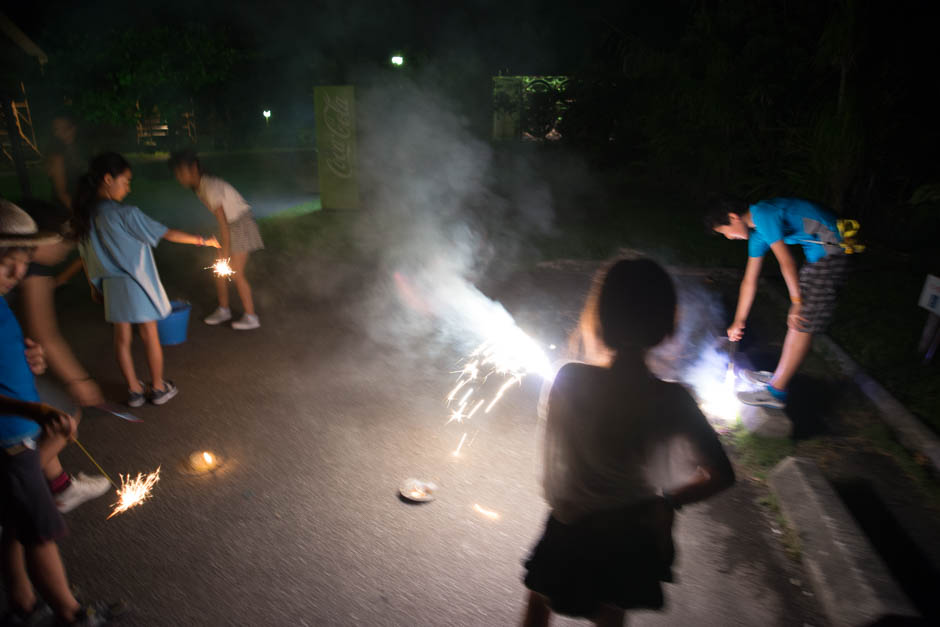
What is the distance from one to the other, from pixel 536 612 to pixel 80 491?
292cm

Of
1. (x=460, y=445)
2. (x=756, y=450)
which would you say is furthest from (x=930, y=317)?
(x=460, y=445)

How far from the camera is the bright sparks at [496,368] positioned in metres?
4.80

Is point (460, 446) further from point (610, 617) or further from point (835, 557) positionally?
point (835, 557)

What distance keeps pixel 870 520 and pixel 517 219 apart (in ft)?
35.1

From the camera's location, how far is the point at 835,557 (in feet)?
9.49

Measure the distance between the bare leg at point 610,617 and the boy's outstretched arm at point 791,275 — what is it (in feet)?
9.76

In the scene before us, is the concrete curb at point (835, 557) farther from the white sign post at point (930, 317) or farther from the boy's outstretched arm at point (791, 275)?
the white sign post at point (930, 317)

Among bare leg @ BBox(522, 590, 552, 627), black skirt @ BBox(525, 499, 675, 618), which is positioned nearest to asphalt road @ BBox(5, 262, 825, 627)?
bare leg @ BBox(522, 590, 552, 627)

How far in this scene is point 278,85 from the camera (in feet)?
116

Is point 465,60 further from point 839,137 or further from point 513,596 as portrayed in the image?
point 513,596

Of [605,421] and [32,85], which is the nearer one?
[605,421]

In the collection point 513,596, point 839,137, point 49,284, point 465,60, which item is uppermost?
point 465,60

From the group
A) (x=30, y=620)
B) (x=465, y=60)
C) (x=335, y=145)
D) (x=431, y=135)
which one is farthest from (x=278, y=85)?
(x=30, y=620)

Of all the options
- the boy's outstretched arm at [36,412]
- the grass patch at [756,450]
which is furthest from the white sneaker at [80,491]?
the grass patch at [756,450]
